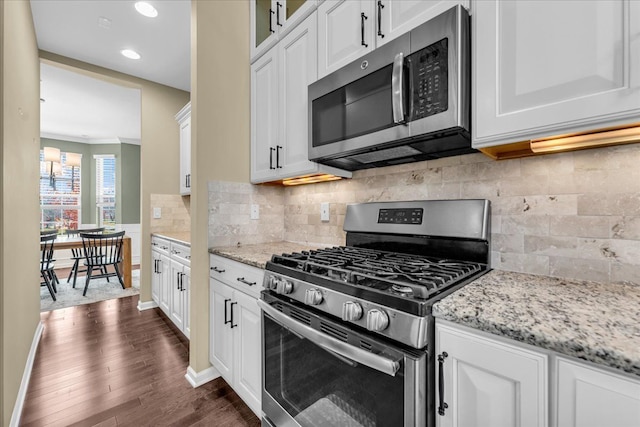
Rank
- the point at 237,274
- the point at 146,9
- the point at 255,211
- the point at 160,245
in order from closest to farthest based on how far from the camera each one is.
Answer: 1. the point at 237,274
2. the point at 255,211
3. the point at 146,9
4. the point at 160,245

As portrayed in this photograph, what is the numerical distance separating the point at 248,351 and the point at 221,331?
36 centimetres

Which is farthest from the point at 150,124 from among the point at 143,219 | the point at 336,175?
the point at 336,175

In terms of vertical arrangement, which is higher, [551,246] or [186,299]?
[551,246]

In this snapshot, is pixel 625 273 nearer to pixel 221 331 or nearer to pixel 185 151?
pixel 221 331

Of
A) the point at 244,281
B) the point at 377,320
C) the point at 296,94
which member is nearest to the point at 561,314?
the point at 377,320

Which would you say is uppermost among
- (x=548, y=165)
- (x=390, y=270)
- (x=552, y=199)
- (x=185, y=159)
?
(x=185, y=159)

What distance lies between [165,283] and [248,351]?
6.06ft

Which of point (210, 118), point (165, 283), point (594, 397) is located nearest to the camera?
point (594, 397)

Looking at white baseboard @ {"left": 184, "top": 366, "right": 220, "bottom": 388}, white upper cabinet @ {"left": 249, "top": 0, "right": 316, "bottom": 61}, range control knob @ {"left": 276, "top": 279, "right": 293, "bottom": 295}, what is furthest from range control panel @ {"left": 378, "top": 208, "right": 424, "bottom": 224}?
Result: white baseboard @ {"left": 184, "top": 366, "right": 220, "bottom": 388}

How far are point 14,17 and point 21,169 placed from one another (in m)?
0.91

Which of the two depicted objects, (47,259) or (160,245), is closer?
(160,245)

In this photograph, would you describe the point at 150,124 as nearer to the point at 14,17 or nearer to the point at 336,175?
the point at 14,17

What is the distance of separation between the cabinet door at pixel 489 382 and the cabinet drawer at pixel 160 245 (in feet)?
9.09

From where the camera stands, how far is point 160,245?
317cm
